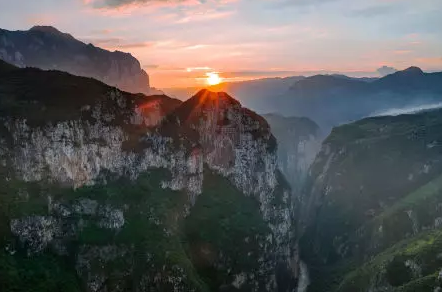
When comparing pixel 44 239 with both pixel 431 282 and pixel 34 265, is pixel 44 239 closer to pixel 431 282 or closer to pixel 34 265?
pixel 34 265

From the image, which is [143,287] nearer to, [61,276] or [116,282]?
[116,282]

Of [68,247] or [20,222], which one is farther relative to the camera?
[68,247]

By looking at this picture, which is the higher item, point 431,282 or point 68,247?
point 68,247

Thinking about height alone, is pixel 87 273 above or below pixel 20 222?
below

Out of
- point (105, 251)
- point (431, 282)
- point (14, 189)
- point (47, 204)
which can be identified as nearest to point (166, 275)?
point (105, 251)

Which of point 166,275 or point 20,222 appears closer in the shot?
point 20,222

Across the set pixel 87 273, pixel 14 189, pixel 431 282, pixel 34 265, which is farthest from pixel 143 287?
pixel 431 282

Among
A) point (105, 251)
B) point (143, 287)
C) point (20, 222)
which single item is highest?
point (20, 222)
